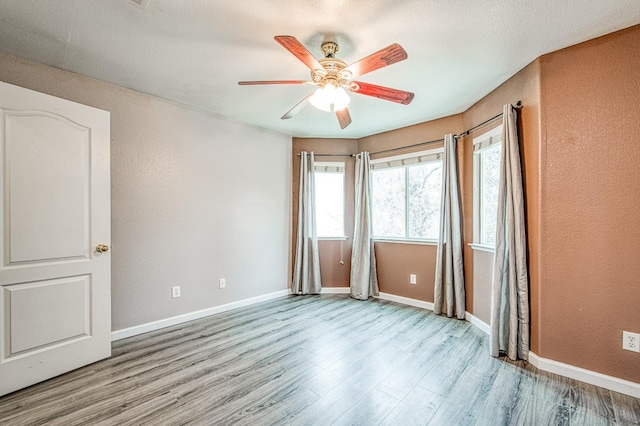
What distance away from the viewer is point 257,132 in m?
4.03

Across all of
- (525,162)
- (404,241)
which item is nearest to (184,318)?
(404,241)

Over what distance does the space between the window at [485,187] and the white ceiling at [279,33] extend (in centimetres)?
54

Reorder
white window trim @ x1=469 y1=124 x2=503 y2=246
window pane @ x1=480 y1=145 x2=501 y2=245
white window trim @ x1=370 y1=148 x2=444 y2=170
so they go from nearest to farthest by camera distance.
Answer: window pane @ x1=480 y1=145 x2=501 y2=245
white window trim @ x1=469 y1=124 x2=503 y2=246
white window trim @ x1=370 y1=148 x2=444 y2=170

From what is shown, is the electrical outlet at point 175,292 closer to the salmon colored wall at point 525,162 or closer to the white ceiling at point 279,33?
the white ceiling at point 279,33

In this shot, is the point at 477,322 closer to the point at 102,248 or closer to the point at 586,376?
the point at 586,376

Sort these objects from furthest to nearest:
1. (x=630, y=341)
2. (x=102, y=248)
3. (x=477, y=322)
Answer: (x=477, y=322) < (x=102, y=248) < (x=630, y=341)

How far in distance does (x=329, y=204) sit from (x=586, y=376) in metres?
3.30

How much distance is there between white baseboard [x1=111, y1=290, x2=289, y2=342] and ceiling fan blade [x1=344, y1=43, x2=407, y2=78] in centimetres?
299

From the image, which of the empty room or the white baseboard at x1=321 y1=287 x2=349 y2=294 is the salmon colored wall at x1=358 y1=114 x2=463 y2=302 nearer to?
the empty room

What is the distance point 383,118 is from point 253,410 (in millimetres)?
3237

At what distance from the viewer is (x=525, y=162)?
8.02ft

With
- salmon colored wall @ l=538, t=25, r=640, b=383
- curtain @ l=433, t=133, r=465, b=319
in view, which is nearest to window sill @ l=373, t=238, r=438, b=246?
curtain @ l=433, t=133, r=465, b=319

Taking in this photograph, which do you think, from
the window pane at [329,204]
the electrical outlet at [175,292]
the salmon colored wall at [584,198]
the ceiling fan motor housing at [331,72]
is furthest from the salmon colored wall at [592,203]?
the electrical outlet at [175,292]

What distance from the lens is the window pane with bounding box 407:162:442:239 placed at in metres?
3.81
